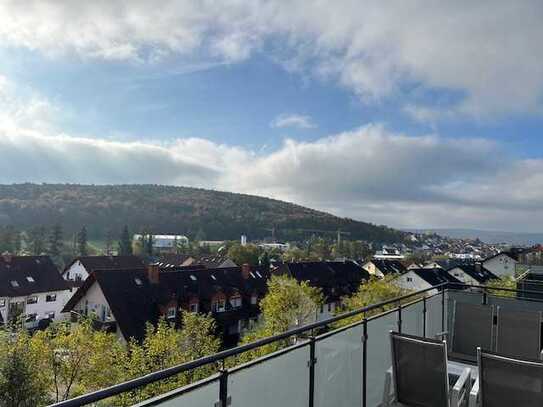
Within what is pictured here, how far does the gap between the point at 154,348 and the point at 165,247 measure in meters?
69.3

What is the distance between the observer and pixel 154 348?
13742mm

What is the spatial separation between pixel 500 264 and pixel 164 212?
6205 centimetres

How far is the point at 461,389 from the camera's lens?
10.9 ft

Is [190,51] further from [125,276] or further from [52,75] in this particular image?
[125,276]

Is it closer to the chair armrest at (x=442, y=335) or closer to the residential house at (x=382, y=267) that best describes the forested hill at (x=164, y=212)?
the residential house at (x=382, y=267)

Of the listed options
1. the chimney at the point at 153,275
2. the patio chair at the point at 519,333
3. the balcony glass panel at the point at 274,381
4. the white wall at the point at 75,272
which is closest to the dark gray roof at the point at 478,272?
the chimney at the point at 153,275

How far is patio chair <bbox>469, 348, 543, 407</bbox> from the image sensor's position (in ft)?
8.25

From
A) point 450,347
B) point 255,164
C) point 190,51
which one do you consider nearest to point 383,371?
point 450,347

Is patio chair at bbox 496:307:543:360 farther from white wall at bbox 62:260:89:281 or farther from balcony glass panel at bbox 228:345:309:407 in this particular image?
white wall at bbox 62:260:89:281

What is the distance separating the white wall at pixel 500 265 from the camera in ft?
159

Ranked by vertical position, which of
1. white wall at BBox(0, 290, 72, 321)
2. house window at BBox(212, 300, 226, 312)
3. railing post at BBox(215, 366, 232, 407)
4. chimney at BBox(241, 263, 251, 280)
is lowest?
white wall at BBox(0, 290, 72, 321)

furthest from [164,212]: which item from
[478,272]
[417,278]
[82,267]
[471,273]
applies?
[478,272]

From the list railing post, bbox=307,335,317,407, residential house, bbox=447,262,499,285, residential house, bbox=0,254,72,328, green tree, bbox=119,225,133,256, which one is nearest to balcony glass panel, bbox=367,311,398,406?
railing post, bbox=307,335,317,407

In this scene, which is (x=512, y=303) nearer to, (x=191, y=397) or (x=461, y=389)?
(x=461, y=389)
